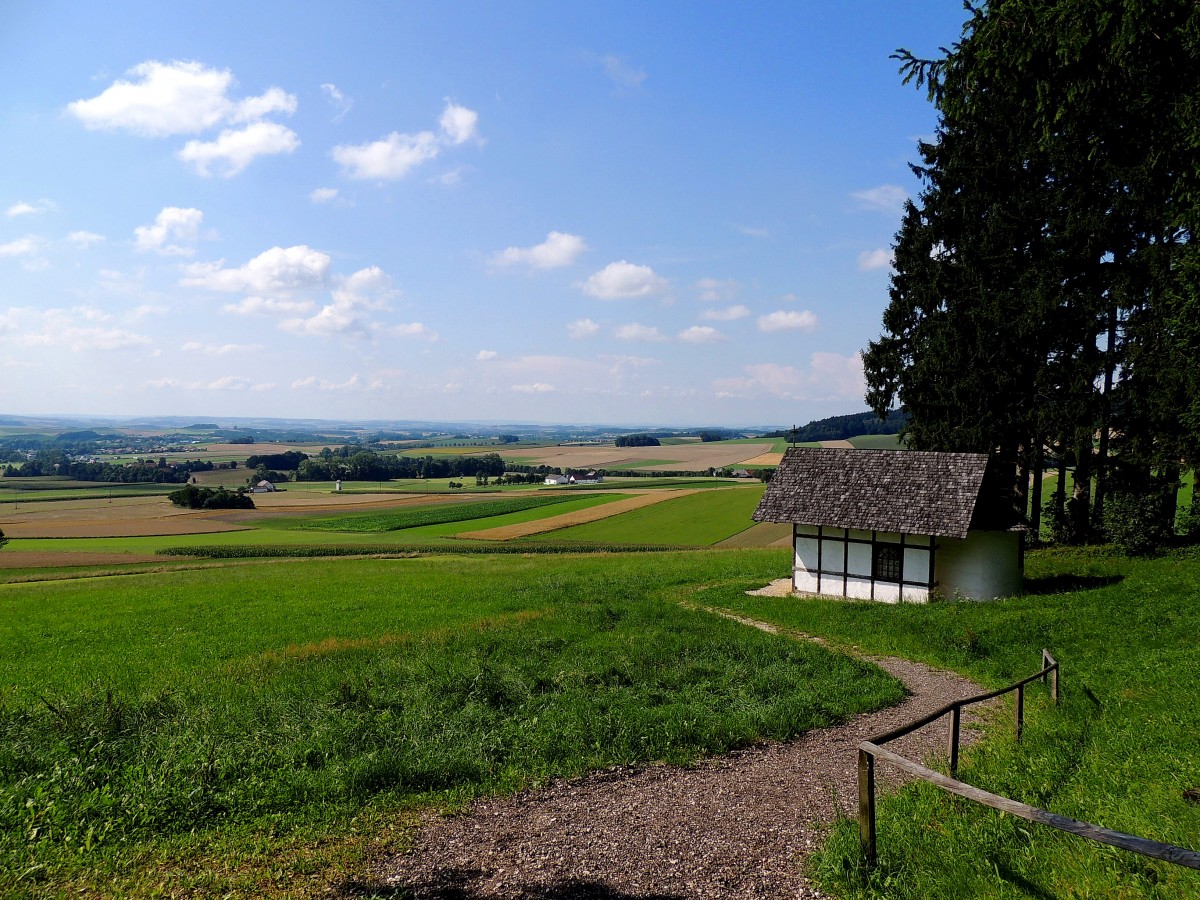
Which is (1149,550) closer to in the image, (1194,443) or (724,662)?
(1194,443)

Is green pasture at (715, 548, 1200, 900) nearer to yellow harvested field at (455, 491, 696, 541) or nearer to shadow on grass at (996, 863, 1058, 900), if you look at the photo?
shadow on grass at (996, 863, 1058, 900)

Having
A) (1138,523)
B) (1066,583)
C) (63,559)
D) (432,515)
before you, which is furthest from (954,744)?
(432,515)

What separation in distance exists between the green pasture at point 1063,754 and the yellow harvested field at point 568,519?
1535 inches

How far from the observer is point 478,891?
241 inches

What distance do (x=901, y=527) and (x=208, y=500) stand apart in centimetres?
8036

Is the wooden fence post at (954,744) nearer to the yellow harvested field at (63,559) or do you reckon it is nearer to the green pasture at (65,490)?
the yellow harvested field at (63,559)

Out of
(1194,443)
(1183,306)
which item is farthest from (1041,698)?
(1194,443)

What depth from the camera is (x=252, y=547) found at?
50.9m

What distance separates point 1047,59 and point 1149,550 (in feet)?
62.6

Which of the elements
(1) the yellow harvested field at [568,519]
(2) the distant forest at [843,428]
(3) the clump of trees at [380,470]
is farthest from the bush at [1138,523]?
(2) the distant forest at [843,428]

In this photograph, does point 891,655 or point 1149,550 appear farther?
point 1149,550

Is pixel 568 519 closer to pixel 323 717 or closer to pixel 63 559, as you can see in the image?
pixel 63 559

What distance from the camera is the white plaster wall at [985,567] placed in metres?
22.4

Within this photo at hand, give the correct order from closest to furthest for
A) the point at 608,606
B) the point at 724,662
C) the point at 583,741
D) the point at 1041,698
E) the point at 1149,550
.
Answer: the point at 583,741 < the point at 1041,698 < the point at 724,662 < the point at 608,606 < the point at 1149,550
